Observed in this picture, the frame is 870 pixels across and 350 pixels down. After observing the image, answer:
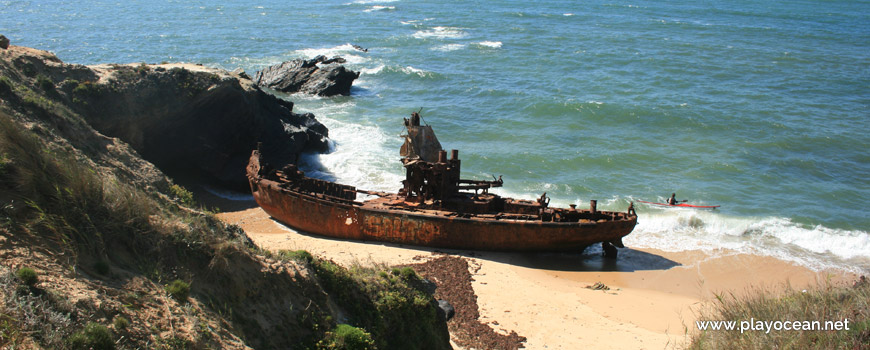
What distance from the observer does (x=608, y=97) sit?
1478 inches

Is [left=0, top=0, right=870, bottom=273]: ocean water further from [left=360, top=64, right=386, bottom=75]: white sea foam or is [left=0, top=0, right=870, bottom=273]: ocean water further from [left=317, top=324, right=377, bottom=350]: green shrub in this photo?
[left=317, top=324, right=377, bottom=350]: green shrub

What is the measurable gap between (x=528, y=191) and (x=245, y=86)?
13041 mm

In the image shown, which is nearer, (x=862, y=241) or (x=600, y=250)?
(x=600, y=250)

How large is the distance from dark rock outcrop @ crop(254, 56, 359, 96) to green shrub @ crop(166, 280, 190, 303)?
3404 centimetres

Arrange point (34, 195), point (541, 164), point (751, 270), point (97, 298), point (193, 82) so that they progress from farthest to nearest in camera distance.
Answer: point (541, 164)
point (193, 82)
point (751, 270)
point (34, 195)
point (97, 298)

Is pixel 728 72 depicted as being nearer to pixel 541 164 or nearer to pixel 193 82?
pixel 541 164

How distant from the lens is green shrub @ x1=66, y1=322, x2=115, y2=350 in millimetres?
5625

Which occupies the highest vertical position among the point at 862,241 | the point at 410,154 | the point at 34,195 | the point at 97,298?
the point at 34,195

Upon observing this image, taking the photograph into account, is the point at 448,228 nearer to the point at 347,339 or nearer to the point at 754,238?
the point at 347,339

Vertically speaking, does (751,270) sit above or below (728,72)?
below

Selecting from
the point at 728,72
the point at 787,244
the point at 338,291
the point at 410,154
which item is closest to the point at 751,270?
the point at 787,244

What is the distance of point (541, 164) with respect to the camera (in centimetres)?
2744

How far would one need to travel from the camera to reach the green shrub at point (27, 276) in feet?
19.5

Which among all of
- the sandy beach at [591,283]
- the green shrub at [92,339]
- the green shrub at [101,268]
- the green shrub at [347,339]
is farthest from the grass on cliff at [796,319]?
the green shrub at [101,268]
